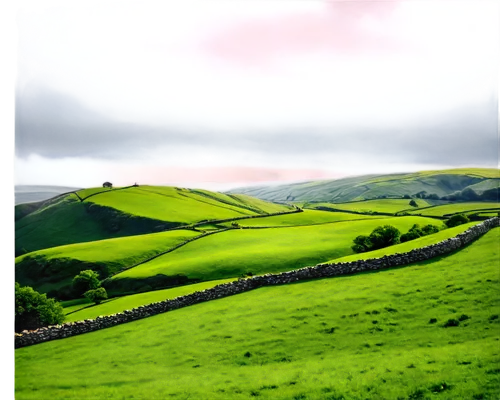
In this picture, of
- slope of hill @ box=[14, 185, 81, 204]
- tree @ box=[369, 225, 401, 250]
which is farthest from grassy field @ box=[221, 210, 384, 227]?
slope of hill @ box=[14, 185, 81, 204]

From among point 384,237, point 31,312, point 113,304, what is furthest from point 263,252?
point 31,312

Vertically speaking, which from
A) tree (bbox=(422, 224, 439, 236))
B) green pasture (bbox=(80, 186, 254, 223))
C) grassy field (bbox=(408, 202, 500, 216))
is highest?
green pasture (bbox=(80, 186, 254, 223))

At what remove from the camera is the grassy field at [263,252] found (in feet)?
97.2

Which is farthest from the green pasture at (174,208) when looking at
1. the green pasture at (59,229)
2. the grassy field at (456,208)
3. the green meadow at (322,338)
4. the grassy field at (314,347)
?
the grassy field at (456,208)

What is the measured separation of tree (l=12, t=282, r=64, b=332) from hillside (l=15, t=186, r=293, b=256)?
2765 mm

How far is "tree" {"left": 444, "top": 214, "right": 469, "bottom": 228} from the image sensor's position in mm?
19403

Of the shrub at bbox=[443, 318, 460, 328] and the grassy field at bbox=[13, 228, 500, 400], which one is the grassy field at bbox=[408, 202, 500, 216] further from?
the shrub at bbox=[443, 318, 460, 328]

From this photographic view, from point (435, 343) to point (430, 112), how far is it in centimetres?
550

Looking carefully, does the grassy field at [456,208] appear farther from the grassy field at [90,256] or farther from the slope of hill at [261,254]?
the grassy field at [90,256]

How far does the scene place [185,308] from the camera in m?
18.2

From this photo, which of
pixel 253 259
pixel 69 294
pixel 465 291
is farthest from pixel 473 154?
pixel 69 294

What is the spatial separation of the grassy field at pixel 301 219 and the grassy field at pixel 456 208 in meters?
10.7

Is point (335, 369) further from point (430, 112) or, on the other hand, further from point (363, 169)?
point (430, 112)

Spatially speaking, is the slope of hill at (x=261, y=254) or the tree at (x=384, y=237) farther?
the slope of hill at (x=261, y=254)
